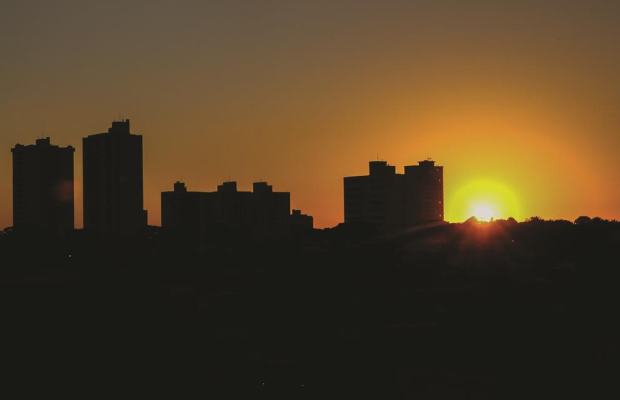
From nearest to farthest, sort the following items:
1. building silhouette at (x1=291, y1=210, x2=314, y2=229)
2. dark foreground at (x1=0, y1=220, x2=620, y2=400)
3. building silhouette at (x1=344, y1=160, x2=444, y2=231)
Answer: dark foreground at (x1=0, y1=220, x2=620, y2=400)
building silhouette at (x1=344, y1=160, x2=444, y2=231)
building silhouette at (x1=291, y1=210, x2=314, y2=229)

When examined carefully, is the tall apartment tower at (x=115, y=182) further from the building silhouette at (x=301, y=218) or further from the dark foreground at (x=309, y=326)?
the building silhouette at (x=301, y=218)

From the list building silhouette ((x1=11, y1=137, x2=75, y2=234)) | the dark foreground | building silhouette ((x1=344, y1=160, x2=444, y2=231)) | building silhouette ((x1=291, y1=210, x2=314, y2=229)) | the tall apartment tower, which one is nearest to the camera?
the dark foreground

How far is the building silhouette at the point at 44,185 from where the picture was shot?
10325 centimetres

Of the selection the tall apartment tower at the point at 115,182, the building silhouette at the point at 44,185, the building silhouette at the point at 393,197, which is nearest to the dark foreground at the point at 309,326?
the tall apartment tower at the point at 115,182

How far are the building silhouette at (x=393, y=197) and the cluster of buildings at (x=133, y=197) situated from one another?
150 millimetres

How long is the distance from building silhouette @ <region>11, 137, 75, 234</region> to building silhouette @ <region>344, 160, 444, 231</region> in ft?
141

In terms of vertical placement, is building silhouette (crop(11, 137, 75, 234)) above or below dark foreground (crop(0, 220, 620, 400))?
above

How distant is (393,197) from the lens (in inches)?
5089

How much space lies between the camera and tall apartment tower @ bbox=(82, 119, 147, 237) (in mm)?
96125

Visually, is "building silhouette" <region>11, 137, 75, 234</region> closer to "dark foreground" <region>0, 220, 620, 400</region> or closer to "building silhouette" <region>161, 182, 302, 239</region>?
"building silhouette" <region>161, 182, 302, 239</region>

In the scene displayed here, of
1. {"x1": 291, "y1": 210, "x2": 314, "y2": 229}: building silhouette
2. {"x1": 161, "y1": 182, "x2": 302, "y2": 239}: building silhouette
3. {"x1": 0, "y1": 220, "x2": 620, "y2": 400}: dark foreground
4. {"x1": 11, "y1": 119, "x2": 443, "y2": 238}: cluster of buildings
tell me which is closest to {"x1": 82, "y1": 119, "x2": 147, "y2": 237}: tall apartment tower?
{"x1": 11, "y1": 119, "x2": 443, "y2": 238}: cluster of buildings

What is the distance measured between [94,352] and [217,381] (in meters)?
6.57

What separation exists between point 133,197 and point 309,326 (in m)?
59.8

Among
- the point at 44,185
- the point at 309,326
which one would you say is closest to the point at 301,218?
the point at 44,185
